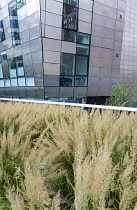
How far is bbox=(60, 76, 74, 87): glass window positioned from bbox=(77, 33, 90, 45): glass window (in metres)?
3.20

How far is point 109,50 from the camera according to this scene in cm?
1495

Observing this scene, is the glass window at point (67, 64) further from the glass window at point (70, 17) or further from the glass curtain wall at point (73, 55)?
the glass window at point (70, 17)

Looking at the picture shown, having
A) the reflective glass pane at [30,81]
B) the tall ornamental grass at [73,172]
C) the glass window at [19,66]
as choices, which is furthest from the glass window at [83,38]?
the tall ornamental grass at [73,172]

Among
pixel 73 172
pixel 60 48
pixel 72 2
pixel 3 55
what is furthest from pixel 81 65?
pixel 73 172

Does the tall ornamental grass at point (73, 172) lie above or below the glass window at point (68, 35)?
below

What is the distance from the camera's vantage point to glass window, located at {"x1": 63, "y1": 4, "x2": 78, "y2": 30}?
461 inches

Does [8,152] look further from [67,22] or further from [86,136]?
[67,22]

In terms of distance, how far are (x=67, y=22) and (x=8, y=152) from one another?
12.5 m

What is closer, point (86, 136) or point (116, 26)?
point (86, 136)

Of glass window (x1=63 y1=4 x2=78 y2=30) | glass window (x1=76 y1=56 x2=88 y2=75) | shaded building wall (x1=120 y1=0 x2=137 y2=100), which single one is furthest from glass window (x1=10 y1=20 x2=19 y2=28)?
shaded building wall (x1=120 y1=0 x2=137 y2=100)

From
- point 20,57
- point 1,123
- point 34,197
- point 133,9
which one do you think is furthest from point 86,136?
point 133,9

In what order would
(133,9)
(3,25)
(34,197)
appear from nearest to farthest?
(34,197) → (3,25) → (133,9)

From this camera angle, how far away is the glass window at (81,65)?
43.2 ft

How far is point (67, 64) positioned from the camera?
12648mm
